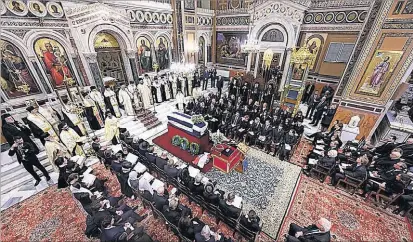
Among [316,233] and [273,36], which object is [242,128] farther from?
[273,36]

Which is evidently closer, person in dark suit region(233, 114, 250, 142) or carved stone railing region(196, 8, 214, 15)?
person in dark suit region(233, 114, 250, 142)

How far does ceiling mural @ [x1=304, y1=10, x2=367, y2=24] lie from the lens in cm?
921

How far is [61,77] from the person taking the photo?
8250mm

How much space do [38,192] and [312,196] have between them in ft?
29.2

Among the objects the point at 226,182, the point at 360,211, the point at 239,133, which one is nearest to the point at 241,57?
the point at 239,133

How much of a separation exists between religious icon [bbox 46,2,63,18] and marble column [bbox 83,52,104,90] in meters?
1.77

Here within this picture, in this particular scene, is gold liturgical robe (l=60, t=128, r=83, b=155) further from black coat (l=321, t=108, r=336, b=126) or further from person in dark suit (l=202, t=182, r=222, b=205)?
black coat (l=321, t=108, r=336, b=126)

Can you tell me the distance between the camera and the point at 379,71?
686cm

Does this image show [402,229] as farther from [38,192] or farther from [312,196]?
[38,192]

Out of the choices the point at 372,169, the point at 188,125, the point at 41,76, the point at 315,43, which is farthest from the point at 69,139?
the point at 315,43

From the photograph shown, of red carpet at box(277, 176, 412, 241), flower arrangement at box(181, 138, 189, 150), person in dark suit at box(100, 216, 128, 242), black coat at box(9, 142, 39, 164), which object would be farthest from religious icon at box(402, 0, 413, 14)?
black coat at box(9, 142, 39, 164)

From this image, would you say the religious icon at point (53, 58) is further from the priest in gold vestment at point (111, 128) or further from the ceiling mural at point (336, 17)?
the ceiling mural at point (336, 17)

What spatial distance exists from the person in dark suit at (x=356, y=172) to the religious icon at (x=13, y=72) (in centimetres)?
1175

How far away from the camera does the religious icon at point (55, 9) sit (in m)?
7.16
